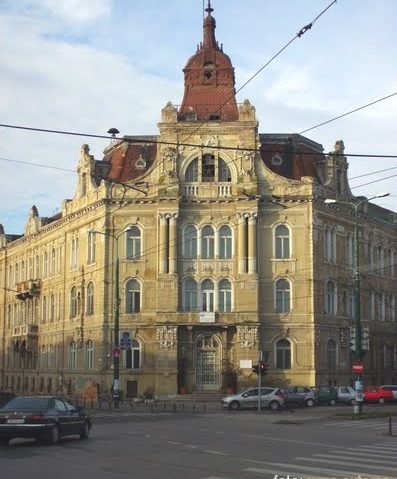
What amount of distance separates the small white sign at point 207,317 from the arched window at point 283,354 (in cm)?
489

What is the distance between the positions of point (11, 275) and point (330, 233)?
34468 millimetres

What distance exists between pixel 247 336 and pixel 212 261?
18.2 feet

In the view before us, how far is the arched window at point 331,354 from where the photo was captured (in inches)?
2206

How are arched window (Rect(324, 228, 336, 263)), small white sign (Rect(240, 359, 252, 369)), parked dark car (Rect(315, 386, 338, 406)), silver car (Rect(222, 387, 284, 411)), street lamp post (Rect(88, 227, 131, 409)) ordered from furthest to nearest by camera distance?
arched window (Rect(324, 228, 336, 263)) → small white sign (Rect(240, 359, 252, 369)) → parked dark car (Rect(315, 386, 338, 406)) → street lamp post (Rect(88, 227, 131, 409)) → silver car (Rect(222, 387, 284, 411))

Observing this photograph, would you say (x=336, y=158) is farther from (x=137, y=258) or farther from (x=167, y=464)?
(x=167, y=464)

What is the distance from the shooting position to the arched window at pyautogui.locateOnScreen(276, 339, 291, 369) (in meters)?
54.2

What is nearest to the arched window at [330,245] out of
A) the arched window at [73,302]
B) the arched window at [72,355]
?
the arched window at [73,302]

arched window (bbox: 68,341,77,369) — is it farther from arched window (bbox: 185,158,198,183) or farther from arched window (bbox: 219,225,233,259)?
arched window (bbox: 185,158,198,183)

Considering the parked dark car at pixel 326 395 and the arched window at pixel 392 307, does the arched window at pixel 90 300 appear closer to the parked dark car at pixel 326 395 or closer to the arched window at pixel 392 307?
the parked dark car at pixel 326 395

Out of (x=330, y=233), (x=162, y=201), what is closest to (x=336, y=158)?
(x=330, y=233)

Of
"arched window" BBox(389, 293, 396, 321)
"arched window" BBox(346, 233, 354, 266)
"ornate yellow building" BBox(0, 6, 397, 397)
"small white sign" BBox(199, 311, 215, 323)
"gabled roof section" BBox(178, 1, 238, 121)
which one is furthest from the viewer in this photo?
"arched window" BBox(389, 293, 396, 321)

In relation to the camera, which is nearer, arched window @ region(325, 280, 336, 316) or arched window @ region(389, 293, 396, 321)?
arched window @ region(325, 280, 336, 316)

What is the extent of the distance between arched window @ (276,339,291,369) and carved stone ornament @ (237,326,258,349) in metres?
2.32

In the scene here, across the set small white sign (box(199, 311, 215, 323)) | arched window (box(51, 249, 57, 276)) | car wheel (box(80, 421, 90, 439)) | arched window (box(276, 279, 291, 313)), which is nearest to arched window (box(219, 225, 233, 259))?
arched window (box(276, 279, 291, 313))
